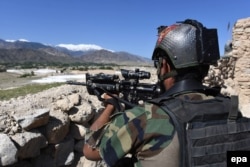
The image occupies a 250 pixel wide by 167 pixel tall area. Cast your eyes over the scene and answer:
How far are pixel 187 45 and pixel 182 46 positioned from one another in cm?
3

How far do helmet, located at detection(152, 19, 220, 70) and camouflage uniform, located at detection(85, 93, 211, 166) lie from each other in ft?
1.09

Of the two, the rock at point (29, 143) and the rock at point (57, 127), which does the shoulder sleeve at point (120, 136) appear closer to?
the rock at point (29, 143)

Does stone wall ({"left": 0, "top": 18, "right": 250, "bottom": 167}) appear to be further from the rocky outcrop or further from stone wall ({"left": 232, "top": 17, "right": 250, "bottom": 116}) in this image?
stone wall ({"left": 232, "top": 17, "right": 250, "bottom": 116})

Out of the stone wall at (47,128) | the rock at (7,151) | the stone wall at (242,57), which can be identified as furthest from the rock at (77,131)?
the stone wall at (242,57)

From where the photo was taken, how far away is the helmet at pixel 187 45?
199 cm

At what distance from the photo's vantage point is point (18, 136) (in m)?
4.05

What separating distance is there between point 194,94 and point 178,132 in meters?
0.28

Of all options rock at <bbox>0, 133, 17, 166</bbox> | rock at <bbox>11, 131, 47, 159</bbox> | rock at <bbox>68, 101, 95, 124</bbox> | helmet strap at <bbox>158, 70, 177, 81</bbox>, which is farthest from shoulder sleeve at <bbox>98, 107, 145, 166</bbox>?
rock at <bbox>68, 101, 95, 124</bbox>

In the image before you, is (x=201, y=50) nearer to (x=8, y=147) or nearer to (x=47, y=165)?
(x=8, y=147)

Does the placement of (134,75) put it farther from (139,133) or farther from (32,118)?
(32,118)

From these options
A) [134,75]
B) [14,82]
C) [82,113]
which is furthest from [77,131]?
[14,82]

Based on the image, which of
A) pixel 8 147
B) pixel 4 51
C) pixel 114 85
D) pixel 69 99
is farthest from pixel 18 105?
pixel 4 51

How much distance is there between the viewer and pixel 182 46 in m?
2.01

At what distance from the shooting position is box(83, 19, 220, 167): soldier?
5.73ft
